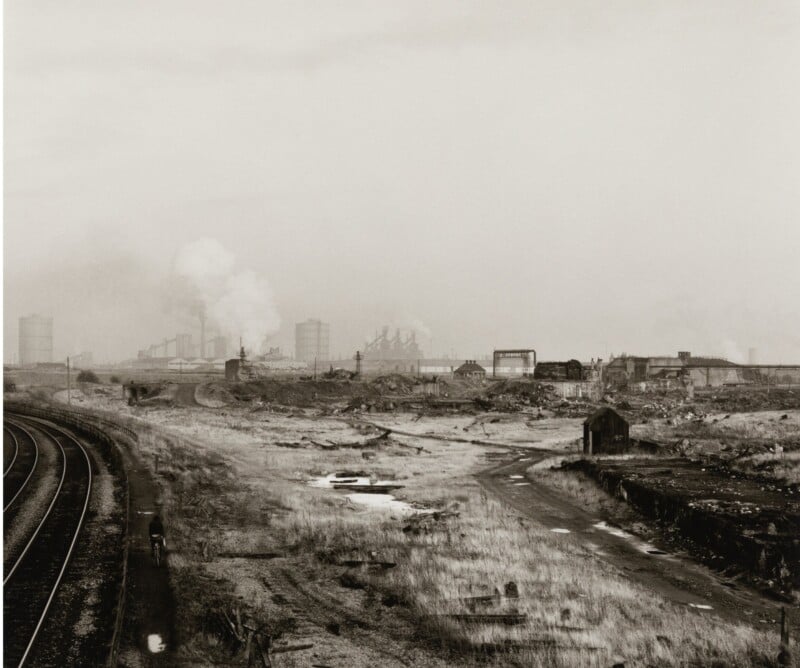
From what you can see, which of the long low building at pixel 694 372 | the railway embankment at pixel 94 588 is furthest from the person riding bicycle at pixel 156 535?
the long low building at pixel 694 372

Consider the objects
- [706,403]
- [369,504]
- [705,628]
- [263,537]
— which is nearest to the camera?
[705,628]

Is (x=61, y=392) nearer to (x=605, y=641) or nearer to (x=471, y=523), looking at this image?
(x=471, y=523)

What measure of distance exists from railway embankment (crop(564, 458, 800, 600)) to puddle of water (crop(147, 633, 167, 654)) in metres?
11.2

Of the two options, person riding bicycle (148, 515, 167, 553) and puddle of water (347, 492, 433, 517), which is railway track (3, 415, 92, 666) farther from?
puddle of water (347, 492, 433, 517)

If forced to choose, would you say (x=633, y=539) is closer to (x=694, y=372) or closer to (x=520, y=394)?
(x=520, y=394)

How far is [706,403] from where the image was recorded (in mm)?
56000

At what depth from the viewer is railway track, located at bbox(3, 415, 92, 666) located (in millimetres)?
9562

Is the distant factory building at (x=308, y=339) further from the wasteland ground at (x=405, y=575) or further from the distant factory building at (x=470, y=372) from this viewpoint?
the wasteland ground at (x=405, y=575)

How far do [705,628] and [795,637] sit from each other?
4.60 ft

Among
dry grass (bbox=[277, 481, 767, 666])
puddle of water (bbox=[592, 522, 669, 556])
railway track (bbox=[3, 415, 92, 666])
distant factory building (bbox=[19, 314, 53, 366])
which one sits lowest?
puddle of water (bbox=[592, 522, 669, 556])

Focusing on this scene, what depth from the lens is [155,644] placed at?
9266mm

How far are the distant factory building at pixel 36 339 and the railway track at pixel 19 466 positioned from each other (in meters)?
35.7

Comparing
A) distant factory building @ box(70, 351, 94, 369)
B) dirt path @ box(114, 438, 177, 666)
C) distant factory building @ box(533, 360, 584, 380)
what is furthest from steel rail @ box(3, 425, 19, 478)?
distant factory building @ box(70, 351, 94, 369)

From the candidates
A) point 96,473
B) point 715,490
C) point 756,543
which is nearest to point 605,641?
point 756,543
